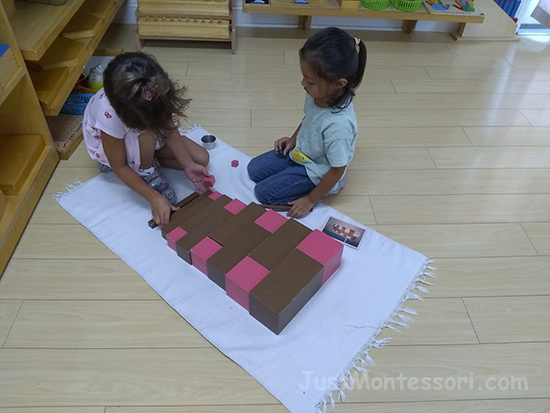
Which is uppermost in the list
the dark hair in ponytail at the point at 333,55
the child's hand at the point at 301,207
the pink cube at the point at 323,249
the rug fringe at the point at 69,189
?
the dark hair in ponytail at the point at 333,55

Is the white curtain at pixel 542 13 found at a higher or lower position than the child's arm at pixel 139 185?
higher

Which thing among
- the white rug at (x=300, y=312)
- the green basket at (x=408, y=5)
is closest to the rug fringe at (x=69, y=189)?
the white rug at (x=300, y=312)

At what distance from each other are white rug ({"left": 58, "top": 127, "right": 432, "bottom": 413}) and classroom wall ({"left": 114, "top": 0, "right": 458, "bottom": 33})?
150 cm

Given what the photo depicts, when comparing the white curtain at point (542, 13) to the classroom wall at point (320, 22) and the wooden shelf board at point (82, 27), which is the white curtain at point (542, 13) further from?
the wooden shelf board at point (82, 27)

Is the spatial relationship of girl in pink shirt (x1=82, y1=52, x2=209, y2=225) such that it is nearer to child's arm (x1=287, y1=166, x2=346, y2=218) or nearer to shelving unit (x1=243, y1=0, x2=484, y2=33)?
child's arm (x1=287, y1=166, x2=346, y2=218)

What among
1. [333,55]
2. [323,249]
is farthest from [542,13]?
[323,249]

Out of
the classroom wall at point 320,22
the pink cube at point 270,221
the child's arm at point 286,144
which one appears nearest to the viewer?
the pink cube at point 270,221

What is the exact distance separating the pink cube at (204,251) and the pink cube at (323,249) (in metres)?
0.24

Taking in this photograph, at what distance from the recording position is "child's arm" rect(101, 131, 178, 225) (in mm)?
1284

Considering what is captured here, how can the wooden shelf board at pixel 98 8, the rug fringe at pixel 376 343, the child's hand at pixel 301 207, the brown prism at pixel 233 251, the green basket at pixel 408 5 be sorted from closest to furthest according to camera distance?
the rug fringe at pixel 376 343
the brown prism at pixel 233 251
the child's hand at pixel 301 207
the wooden shelf board at pixel 98 8
the green basket at pixel 408 5

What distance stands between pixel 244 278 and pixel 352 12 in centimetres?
185

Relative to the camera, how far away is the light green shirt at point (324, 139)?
1245 millimetres

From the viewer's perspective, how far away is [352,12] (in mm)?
2322

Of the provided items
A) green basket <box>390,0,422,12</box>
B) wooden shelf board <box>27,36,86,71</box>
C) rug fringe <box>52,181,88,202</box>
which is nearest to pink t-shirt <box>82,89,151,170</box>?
rug fringe <box>52,181,88,202</box>
